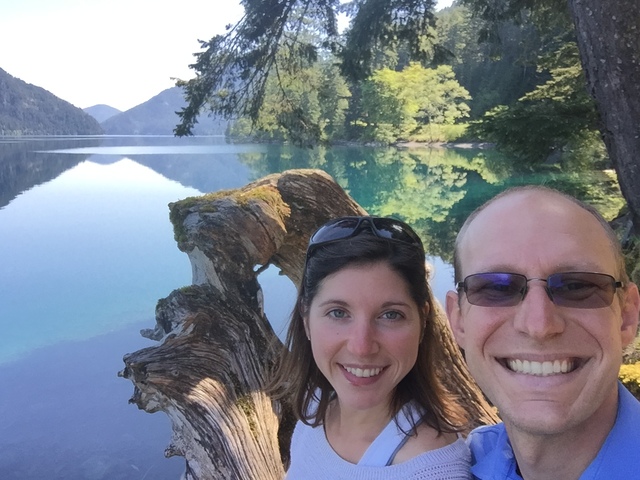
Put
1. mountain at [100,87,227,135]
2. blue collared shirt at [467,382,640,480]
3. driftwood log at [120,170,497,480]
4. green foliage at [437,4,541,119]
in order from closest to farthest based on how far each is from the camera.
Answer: blue collared shirt at [467,382,640,480] → driftwood log at [120,170,497,480] → green foliage at [437,4,541,119] → mountain at [100,87,227,135]

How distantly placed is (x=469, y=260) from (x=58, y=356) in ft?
27.1

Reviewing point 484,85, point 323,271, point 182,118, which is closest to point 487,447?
point 323,271

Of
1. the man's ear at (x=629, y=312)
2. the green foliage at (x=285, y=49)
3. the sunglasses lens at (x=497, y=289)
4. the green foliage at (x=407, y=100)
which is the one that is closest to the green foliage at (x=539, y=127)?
the green foliage at (x=285, y=49)

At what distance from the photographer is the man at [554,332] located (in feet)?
2.92

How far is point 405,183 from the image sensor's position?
22.9 metres

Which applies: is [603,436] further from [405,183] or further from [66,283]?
[405,183]

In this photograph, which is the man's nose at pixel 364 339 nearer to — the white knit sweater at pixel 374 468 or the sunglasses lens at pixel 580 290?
the white knit sweater at pixel 374 468

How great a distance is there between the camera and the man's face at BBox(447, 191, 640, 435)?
35.1 inches

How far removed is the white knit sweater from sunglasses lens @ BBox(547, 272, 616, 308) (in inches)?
16.3

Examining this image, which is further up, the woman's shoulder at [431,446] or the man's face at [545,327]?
the man's face at [545,327]

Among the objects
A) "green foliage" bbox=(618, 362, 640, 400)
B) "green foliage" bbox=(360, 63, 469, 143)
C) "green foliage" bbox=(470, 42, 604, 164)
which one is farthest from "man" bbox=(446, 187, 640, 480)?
"green foliage" bbox=(360, 63, 469, 143)

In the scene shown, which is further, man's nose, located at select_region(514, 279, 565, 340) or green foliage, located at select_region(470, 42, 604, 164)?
green foliage, located at select_region(470, 42, 604, 164)

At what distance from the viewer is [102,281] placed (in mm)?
11297

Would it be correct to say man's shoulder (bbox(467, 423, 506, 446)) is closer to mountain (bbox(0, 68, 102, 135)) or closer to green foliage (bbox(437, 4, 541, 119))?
green foliage (bbox(437, 4, 541, 119))
